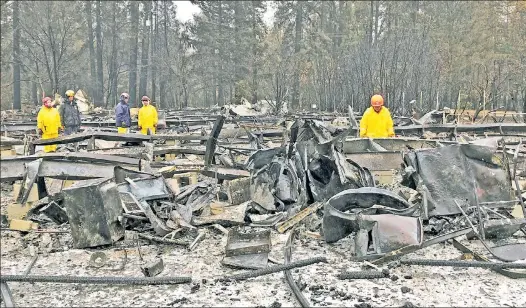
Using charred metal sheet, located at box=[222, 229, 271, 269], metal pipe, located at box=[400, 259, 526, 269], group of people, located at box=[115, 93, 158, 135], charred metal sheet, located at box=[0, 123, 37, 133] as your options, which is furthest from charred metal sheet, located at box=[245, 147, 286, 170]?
charred metal sheet, located at box=[0, 123, 37, 133]

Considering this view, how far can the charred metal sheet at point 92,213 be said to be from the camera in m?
5.68

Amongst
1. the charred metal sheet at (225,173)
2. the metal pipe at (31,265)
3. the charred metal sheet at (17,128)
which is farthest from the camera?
the charred metal sheet at (17,128)

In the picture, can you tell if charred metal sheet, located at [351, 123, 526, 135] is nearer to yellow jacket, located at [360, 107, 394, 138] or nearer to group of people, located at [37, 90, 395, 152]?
group of people, located at [37, 90, 395, 152]

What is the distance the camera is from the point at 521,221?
6113 millimetres

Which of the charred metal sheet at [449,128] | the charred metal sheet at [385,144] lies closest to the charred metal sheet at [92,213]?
the charred metal sheet at [385,144]

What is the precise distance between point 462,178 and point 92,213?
16.2ft

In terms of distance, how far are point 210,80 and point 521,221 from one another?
123 feet

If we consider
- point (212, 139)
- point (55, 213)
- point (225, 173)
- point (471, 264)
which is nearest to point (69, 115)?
point (212, 139)

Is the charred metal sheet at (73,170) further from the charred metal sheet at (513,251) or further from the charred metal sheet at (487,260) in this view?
the charred metal sheet at (513,251)

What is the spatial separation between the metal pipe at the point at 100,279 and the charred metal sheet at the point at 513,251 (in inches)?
143

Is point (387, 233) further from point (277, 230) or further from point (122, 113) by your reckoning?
point (122, 113)

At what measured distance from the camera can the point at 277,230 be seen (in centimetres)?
668

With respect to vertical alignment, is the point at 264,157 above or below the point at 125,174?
above

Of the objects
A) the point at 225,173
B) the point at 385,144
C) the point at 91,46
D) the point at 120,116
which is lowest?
the point at 225,173
